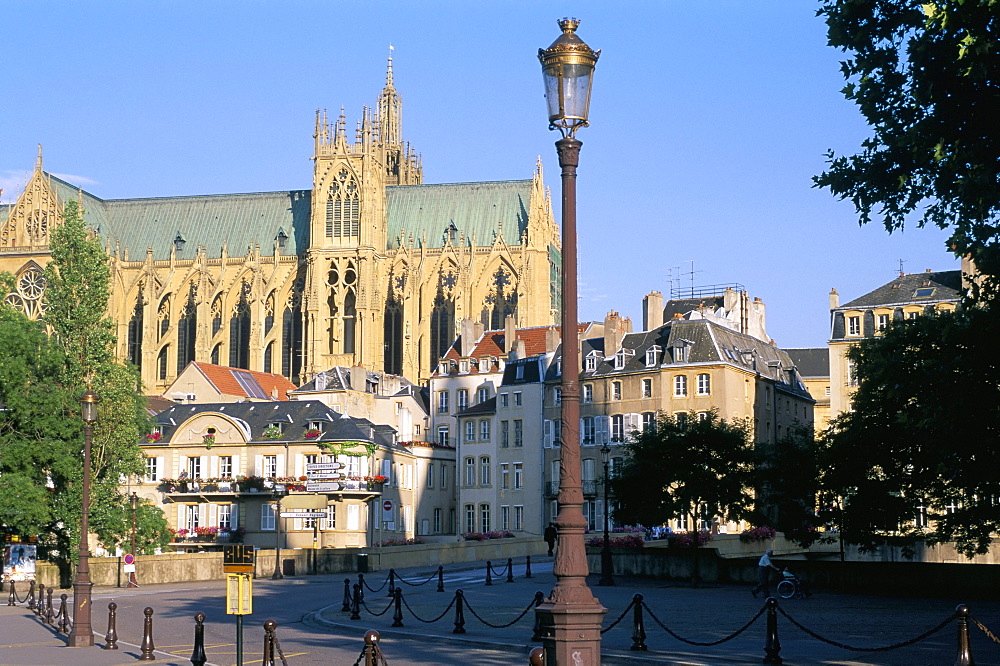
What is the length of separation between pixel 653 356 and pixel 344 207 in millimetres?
39035

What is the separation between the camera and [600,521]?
60.8 metres

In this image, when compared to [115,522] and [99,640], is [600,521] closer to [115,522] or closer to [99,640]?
[115,522]

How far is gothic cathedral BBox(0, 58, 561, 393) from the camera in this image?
91.9 meters

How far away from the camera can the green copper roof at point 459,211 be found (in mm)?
99062

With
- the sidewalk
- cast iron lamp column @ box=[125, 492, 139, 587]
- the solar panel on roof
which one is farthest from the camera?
the solar panel on roof

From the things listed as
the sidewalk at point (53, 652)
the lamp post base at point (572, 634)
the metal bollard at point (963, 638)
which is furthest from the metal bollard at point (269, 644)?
the metal bollard at point (963, 638)

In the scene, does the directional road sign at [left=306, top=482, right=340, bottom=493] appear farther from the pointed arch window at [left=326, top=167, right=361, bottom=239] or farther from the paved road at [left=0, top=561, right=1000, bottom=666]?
the pointed arch window at [left=326, top=167, right=361, bottom=239]

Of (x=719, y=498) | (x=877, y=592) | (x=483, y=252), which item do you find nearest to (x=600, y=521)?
(x=719, y=498)

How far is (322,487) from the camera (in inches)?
2190

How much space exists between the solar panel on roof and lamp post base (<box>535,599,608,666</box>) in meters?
71.3

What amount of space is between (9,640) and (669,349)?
40.6 m

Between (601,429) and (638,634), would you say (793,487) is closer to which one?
(638,634)

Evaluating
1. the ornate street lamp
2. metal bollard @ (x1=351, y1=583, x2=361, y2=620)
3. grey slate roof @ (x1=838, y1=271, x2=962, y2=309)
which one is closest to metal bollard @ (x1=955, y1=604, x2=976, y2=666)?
metal bollard @ (x1=351, y1=583, x2=361, y2=620)

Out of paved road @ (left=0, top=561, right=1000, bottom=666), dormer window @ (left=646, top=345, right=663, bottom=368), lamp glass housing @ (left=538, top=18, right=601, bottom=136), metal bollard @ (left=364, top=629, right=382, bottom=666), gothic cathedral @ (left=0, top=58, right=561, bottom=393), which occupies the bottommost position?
paved road @ (left=0, top=561, right=1000, bottom=666)
